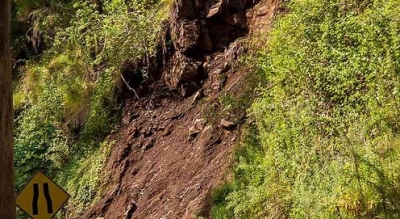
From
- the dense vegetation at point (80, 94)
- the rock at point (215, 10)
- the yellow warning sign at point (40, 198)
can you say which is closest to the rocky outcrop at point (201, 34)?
the rock at point (215, 10)

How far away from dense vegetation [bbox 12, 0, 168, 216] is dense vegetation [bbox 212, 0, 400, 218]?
4986 millimetres

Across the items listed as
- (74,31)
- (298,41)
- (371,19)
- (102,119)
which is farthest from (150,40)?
(371,19)

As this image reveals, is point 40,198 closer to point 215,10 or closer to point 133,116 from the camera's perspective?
point 133,116

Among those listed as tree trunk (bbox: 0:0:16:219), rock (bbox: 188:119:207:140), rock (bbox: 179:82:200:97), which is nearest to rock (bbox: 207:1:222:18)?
rock (bbox: 179:82:200:97)

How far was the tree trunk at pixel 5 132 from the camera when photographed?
20.2ft

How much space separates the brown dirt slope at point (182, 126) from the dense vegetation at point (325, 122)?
0.99 meters

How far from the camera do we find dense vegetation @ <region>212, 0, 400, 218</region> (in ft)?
24.2

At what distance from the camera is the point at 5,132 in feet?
20.3

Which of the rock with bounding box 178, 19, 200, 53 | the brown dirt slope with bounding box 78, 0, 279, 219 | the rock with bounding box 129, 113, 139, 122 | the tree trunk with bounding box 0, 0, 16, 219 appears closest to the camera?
the tree trunk with bounding box 0, 0, 16, 219

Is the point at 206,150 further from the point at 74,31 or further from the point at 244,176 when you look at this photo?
the point at 74,31

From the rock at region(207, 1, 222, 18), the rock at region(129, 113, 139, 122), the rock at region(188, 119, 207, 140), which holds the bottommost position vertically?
the rock at region(129, 113, 139, 122)

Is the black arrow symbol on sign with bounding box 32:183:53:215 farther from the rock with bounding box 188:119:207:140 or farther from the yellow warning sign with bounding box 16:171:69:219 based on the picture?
the rock with bounding box 188:119:207:140

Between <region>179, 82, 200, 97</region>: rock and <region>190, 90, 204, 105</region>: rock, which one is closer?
<region>190, 90, 204, 105</region>: rock

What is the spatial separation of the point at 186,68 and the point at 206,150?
289cm
